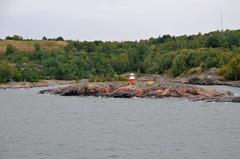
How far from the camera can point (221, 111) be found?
79.0 m

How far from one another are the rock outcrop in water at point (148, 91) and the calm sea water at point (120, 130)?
4563 mm

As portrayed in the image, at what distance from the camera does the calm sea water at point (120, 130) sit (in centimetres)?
4700

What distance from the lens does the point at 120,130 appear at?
2403 inches

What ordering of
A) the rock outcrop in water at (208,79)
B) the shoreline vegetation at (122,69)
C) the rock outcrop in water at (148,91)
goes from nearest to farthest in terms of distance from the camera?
the rock outcrop in water at (148,91) → the shoreline vegetation at (122,69) → the rock outcrop in water at (208,79)

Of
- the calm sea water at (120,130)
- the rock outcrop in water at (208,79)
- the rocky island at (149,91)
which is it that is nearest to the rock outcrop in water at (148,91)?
the rocky island at (149,91)

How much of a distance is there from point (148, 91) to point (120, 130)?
44.2 metres

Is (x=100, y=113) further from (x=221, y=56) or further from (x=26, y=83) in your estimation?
(x=221, y=56)

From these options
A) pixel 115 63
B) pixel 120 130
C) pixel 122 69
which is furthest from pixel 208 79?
pixel 120 130

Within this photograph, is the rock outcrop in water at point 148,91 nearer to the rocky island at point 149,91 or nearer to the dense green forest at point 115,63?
the rocky island at point 149,91

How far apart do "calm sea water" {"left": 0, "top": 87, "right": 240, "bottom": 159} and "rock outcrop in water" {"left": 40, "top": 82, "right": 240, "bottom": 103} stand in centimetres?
456

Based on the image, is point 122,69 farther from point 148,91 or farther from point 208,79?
point 148,91

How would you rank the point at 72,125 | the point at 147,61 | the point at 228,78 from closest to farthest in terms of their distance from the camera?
the point at 72,125 → the point at 228,78 → the point at 147,61

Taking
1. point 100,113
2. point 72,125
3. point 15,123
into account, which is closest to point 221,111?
point 100,113

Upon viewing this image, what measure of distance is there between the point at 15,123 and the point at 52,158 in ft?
79.7
